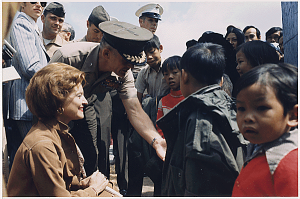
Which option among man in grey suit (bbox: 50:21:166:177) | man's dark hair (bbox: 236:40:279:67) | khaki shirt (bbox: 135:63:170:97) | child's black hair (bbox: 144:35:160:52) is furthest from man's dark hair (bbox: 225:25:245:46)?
man in grey suit (bbox: 50:21:166:177)

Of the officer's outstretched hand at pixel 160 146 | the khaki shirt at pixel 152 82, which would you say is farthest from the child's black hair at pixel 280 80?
the khaki shirt at pixel 152 82

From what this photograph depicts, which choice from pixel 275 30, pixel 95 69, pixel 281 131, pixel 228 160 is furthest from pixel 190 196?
pixel 275 30

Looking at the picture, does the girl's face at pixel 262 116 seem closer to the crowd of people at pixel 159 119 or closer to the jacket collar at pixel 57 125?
the crowd of people at pixel 159 119

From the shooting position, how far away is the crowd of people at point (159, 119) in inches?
51.2

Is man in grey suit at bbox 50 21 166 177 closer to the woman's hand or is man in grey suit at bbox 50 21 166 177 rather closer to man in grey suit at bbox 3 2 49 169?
man in grey suit at bbox 3 2 49 169

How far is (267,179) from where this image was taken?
4.02 feet

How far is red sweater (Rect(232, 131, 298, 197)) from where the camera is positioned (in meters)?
1.14

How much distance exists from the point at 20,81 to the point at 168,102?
1.54 metres

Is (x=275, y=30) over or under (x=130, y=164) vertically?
over

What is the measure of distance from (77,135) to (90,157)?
11.8 inches

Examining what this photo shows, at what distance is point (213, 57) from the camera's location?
1854 millimetres

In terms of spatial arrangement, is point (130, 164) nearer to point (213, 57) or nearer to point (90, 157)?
point (90, 157)

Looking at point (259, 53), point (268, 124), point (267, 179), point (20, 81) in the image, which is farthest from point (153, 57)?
point (267, 179)

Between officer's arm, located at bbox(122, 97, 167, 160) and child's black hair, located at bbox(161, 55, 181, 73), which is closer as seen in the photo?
officer's arm, located at bbox(122, 97, 167, 160)
